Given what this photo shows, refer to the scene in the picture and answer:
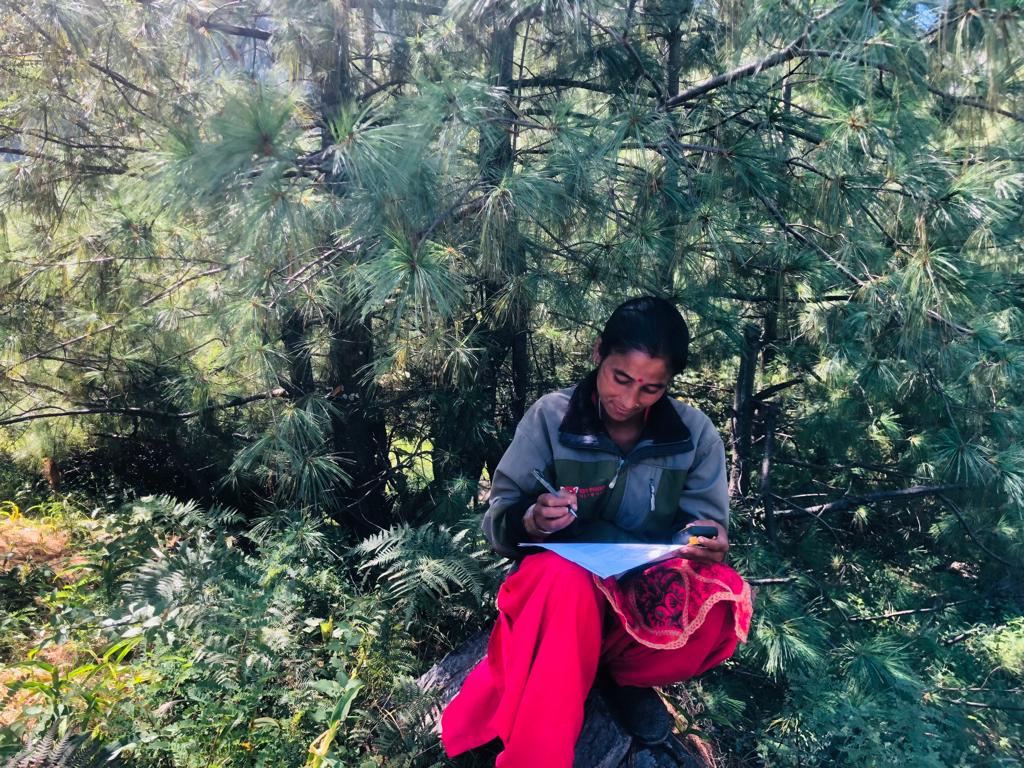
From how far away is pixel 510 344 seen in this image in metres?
3.59

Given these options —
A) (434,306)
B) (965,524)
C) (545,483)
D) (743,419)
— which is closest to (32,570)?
(434,306)

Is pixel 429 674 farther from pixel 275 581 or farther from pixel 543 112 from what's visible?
pixel 543 112

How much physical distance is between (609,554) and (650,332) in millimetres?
622

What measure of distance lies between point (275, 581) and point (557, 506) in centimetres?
154

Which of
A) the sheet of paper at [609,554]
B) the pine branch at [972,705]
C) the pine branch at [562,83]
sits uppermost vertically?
the pine branch at [562,83]

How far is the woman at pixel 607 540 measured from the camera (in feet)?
6.40

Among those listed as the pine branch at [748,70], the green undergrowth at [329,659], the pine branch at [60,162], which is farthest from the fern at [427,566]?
the pine branch at [60,162]

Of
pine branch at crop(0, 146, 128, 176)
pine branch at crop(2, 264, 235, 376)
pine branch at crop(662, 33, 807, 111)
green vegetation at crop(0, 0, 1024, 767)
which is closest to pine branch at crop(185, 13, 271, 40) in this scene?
green vegetation at crop(0, 0, 1024, 767)

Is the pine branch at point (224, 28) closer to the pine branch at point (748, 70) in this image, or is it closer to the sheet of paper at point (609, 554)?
the pine branch at point (748, 70)

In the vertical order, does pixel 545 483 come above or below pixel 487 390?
above

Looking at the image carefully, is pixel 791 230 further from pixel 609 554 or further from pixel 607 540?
pixel 609 554

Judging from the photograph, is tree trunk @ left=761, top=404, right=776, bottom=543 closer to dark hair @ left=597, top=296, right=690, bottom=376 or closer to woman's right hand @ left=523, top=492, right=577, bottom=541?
dark hair @ left=597, top=296, right=690, bottom=376

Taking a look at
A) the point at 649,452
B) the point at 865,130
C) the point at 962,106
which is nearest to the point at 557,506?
the point at 649,452

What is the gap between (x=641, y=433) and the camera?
2303 millimetres
